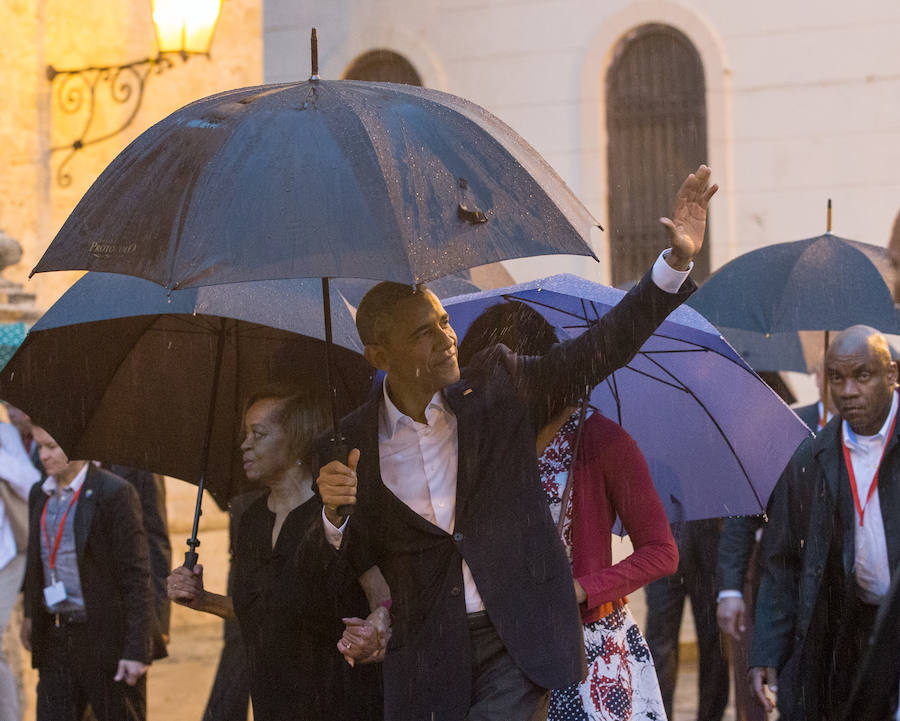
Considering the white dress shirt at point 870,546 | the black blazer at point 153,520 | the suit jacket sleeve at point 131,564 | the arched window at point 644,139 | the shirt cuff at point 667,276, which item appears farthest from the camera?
the arched window at point 644,139

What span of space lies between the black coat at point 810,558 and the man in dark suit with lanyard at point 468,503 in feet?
5.76

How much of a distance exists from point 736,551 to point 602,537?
291 centimetres

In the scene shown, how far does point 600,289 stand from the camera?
4.58 metres

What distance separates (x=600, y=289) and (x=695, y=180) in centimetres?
88

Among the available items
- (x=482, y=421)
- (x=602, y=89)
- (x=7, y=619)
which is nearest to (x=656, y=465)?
(x=482, y=421)

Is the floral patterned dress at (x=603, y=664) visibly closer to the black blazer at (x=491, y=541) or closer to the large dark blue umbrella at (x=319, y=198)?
the black blazer at (x=491, y=541)

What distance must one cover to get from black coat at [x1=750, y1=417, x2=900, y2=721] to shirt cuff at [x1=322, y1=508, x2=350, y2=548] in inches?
85.4

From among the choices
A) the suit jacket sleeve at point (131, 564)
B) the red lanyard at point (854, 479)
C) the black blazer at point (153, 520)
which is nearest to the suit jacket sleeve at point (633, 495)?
the red lanyard at point (854, 479)

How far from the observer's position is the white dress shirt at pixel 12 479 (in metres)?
7.52

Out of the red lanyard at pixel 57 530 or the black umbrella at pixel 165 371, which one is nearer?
the black umbrella at pixel 165 371

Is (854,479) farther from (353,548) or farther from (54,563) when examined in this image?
(54,563)

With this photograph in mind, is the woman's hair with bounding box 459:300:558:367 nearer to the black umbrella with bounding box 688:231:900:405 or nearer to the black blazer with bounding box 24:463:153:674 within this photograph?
the black umbrella with bounding box 688:231:900:405

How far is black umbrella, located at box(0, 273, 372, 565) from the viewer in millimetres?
4957

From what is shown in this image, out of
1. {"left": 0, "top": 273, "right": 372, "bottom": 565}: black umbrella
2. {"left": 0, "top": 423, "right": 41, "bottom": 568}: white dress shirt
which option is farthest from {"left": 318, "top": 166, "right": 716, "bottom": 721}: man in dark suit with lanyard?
{"left": 0, "top": 423, "right": 41, "bottom": 568}: white dress shirt
